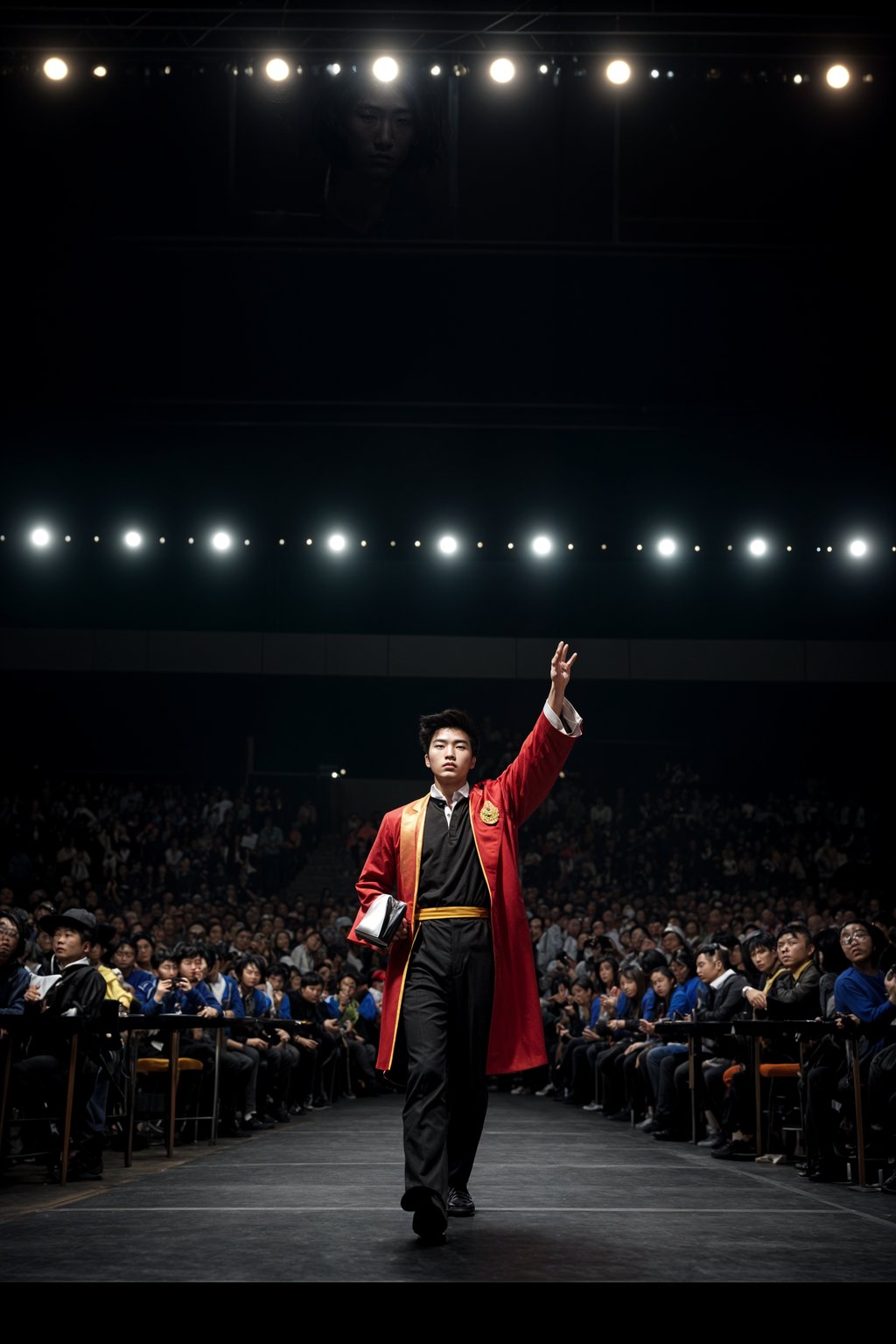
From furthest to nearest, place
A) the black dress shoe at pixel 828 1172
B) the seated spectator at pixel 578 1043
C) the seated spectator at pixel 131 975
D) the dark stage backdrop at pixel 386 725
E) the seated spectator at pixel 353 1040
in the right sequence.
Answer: the dark stage backdrop at pixel 386 725 < the seated spectator at pixel 353 1040 < the seated spectator at pixel 578 1043 < the seated spectator at pixel 131 975 < the black dress shoe at pixel 828 1172

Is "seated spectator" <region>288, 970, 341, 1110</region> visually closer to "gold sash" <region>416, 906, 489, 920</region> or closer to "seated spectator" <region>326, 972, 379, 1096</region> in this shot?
"seated spectator" <region>326, 972, 379, 1096</region>

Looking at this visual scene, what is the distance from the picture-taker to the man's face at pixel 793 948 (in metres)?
6.95

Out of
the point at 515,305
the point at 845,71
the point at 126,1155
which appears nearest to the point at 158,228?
the point at 515,305

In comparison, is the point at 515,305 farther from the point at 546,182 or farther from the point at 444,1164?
the point at 444,1164

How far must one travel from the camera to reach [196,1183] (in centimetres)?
560

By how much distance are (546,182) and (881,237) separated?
137 inches

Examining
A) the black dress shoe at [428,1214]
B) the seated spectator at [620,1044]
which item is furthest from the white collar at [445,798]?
the seated spectator at [620,1044]

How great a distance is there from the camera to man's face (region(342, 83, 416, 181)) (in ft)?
36.9

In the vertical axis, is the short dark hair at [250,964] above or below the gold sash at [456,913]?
below

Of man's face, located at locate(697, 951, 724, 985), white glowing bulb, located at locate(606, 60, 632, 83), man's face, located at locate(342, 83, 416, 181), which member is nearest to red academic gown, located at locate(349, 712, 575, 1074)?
man's face, located at locate(697, 951, 724, 985)

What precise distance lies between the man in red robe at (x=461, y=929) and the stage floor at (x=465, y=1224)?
448 millimetres

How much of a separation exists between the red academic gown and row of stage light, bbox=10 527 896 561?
45.8ft

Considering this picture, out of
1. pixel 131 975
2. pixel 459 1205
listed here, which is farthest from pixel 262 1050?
pixel 459 1205

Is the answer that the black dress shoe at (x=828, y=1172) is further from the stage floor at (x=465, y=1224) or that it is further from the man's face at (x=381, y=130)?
the man's face at (x=381, y=130)
